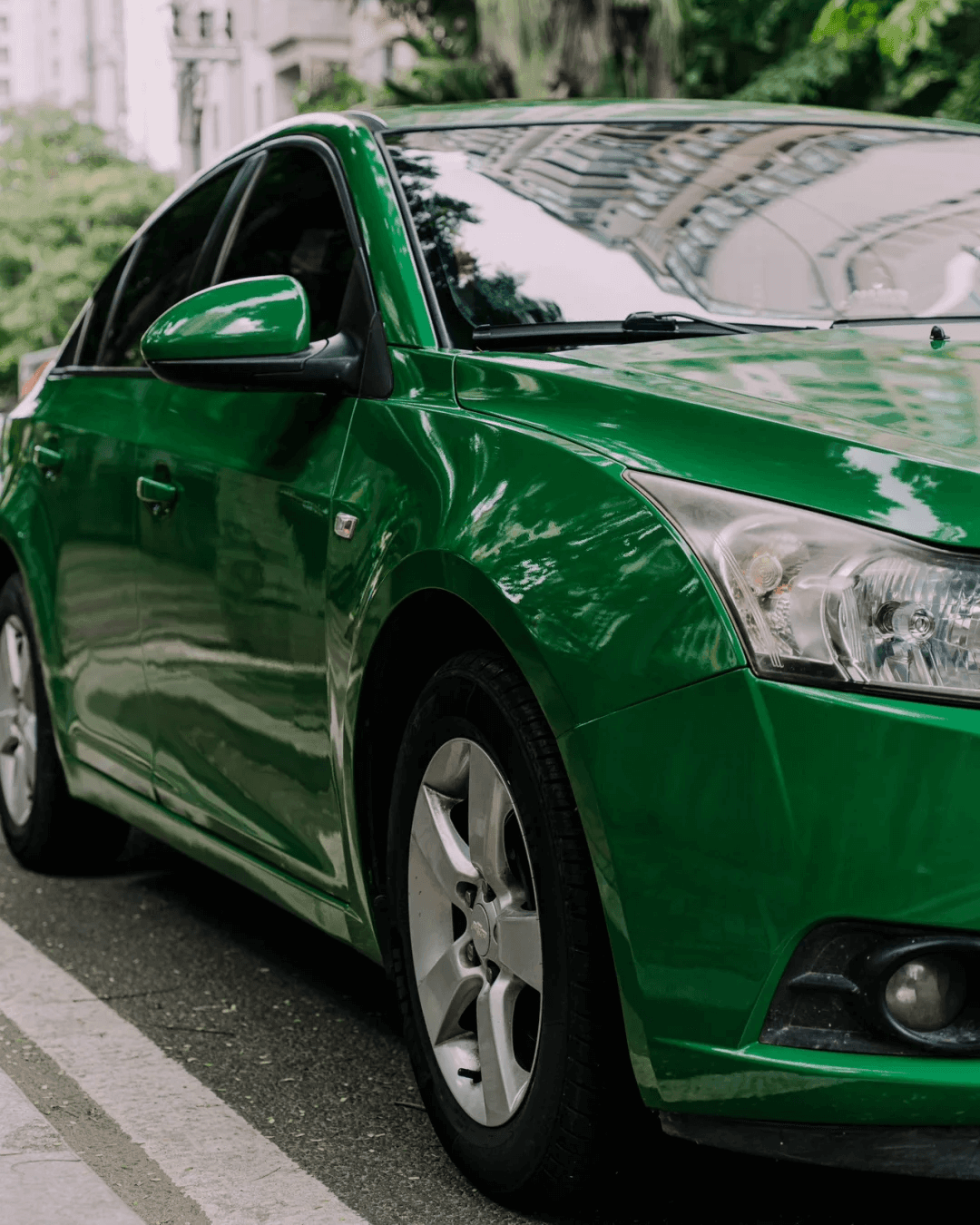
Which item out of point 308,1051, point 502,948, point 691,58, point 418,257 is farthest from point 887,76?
point 502,948

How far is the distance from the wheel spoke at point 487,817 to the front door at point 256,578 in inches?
19.1

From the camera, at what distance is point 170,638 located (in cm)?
376

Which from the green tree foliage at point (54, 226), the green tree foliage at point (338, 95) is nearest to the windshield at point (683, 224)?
the green tree foliage at point (338, 95)

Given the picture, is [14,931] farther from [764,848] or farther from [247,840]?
[764,848]

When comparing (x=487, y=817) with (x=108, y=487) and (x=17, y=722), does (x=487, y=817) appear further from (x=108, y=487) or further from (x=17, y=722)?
(x=17, y=722)

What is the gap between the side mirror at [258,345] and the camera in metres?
3.12

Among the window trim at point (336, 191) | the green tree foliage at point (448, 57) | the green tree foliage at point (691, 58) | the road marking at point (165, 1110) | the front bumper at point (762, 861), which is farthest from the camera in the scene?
the green tree foliage at point (448, 57)

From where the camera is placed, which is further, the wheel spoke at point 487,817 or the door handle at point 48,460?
the door handle at point 48,460

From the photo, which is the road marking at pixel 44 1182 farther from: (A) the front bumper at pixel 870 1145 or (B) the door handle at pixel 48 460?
(B) the door handle at pixel 48 460

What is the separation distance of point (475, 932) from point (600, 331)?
1.03 m

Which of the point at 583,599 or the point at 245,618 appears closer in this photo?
the point at 583,599

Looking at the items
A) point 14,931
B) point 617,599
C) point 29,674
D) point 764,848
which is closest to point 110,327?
point 29,674

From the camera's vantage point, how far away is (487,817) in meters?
2.65

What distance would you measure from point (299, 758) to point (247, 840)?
38cm
